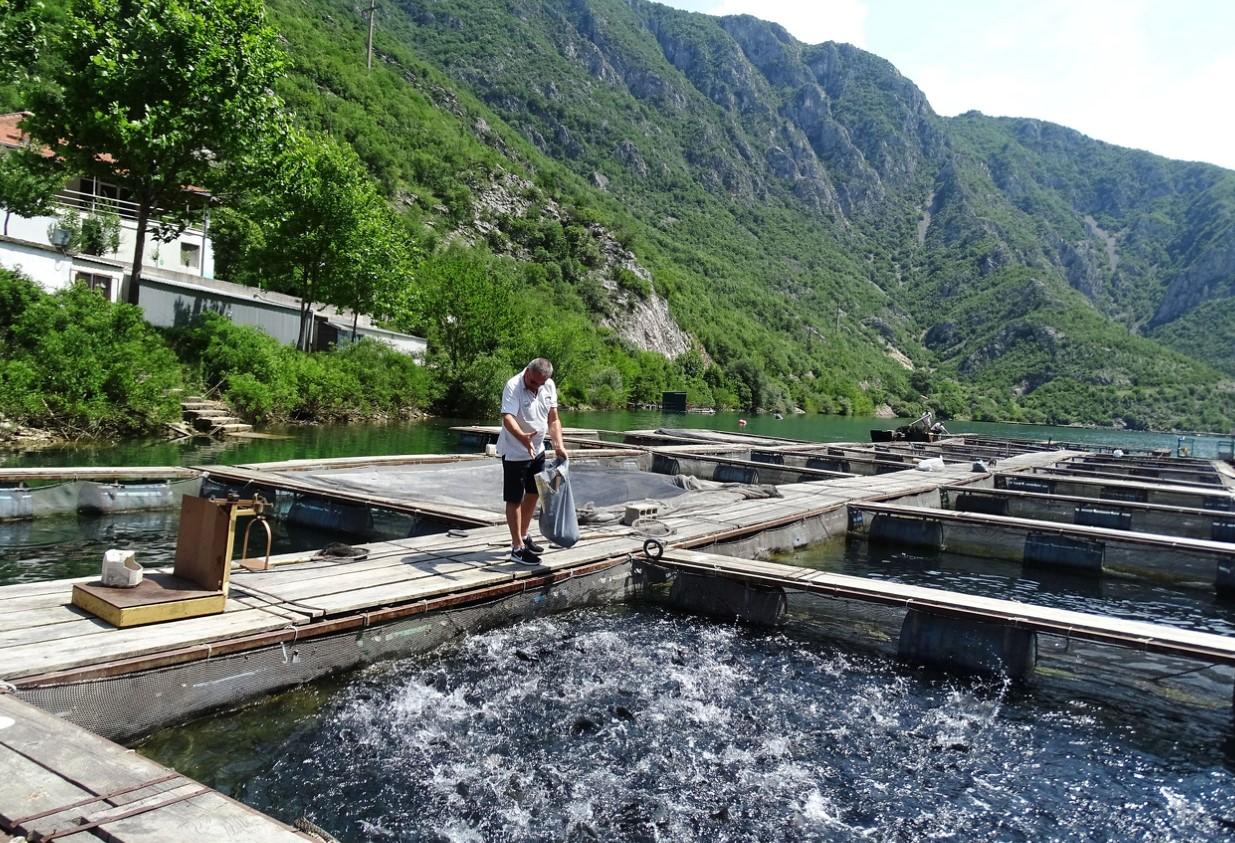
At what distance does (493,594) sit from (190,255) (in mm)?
39935

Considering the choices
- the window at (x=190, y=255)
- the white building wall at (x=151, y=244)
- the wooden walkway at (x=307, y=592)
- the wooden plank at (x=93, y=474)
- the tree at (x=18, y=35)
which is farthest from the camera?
the window at (x=190, y=255)

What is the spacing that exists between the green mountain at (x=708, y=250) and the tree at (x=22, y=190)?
56.3 ft

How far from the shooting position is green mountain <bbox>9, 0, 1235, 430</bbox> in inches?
3457

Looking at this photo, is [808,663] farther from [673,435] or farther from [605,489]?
[673,435]

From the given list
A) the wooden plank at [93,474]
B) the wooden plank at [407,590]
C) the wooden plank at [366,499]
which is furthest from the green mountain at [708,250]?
the wooden plank at [407,590]

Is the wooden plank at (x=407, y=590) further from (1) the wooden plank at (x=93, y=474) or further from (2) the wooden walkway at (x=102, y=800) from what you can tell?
(1) the wooden plank at (x=93, y=474)

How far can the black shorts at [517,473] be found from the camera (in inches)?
312

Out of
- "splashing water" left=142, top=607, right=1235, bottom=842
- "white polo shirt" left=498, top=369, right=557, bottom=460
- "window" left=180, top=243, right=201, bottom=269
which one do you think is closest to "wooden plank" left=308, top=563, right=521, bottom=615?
"splashing water" left=142, top=607, right=1235, bottom=842

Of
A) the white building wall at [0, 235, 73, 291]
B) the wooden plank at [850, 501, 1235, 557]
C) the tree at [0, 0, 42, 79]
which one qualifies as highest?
the tree at [0, 0, 42, 79]

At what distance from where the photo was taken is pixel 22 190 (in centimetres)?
2908

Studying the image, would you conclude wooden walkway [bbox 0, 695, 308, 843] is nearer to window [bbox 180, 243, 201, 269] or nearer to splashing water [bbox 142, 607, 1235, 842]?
splashing water [bbox 142, 607, 1235, 842]

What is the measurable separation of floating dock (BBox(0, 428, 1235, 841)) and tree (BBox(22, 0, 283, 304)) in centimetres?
1561

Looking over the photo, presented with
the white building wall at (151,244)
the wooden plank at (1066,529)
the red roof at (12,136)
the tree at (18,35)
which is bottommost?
the wooden plank at (1066,529)

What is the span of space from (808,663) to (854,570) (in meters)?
5.15
